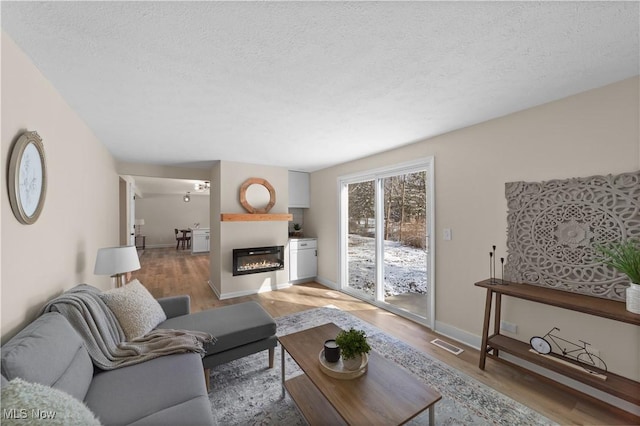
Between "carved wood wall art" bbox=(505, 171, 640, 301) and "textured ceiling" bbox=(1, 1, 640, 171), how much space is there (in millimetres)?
763

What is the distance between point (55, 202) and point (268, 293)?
3201 mm

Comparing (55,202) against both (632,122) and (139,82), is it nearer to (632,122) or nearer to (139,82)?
(139,82)

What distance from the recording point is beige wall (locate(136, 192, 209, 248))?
33.1 ft

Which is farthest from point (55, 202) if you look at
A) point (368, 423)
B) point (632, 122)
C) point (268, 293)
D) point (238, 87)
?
point (632, 122)

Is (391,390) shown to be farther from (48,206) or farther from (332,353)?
(48,206)

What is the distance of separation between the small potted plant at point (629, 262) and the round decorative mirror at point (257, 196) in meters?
4.15

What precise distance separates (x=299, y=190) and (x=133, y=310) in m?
3.72

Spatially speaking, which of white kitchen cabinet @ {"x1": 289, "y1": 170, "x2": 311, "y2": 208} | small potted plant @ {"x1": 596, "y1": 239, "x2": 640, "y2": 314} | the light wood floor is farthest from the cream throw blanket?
→ white kitchen cabinet @ {"x1": 289, "y1": 170, "x2": 311, "y2": 208}

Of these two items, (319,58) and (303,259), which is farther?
(303,259)

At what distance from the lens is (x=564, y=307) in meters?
1.75

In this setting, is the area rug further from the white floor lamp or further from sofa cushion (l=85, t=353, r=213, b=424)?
the white floor lamp

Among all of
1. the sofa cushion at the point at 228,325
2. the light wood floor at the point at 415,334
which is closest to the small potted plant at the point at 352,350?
the sofa cushion at the point at 228,325

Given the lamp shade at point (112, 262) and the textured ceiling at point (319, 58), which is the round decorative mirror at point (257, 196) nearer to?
the textured ceiling at point (319, 58)

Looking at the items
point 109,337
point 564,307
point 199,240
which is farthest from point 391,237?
point 199,240
